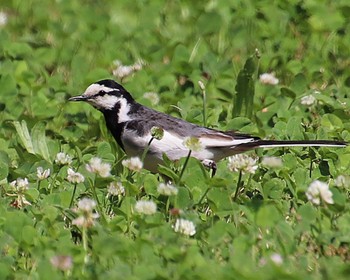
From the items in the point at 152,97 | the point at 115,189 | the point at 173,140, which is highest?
the point at 115,189

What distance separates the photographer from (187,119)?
7.11 m

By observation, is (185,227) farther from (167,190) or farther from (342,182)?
(342,182)

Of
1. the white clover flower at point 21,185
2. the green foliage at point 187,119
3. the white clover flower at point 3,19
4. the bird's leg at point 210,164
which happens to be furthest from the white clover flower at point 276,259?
Answer: the white clover flower at point 3,19

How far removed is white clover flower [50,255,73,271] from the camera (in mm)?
4375

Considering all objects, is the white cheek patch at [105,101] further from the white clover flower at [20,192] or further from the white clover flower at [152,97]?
the white clover flower at [20,192]

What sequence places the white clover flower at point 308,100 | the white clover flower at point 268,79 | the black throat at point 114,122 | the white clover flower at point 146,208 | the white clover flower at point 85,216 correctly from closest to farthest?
the white clover flower at point 85,216 → the white clover flower at point 146,208 → the black throat at point 114,122 → the white clover flower at point 308,100 → the white clover flower at point 268,79

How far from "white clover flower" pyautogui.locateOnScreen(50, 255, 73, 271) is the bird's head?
245 cm

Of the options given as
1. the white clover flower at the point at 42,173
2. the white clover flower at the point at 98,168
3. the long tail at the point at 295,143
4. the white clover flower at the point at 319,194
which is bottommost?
the long tail at the point at 295,143

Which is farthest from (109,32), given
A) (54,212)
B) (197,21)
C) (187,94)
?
(54,212)

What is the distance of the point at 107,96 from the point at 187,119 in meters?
0.58

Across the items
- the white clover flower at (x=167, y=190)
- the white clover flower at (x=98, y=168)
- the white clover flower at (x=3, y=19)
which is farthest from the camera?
the white clover flower at (x=3, y=19)

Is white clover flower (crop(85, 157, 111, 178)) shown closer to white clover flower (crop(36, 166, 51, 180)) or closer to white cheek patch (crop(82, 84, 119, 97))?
white clover flower (crop(36, 166, 51, 180))

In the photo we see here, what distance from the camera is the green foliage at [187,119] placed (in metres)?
4.69

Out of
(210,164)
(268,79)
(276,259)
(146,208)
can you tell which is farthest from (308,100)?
(276,259)
